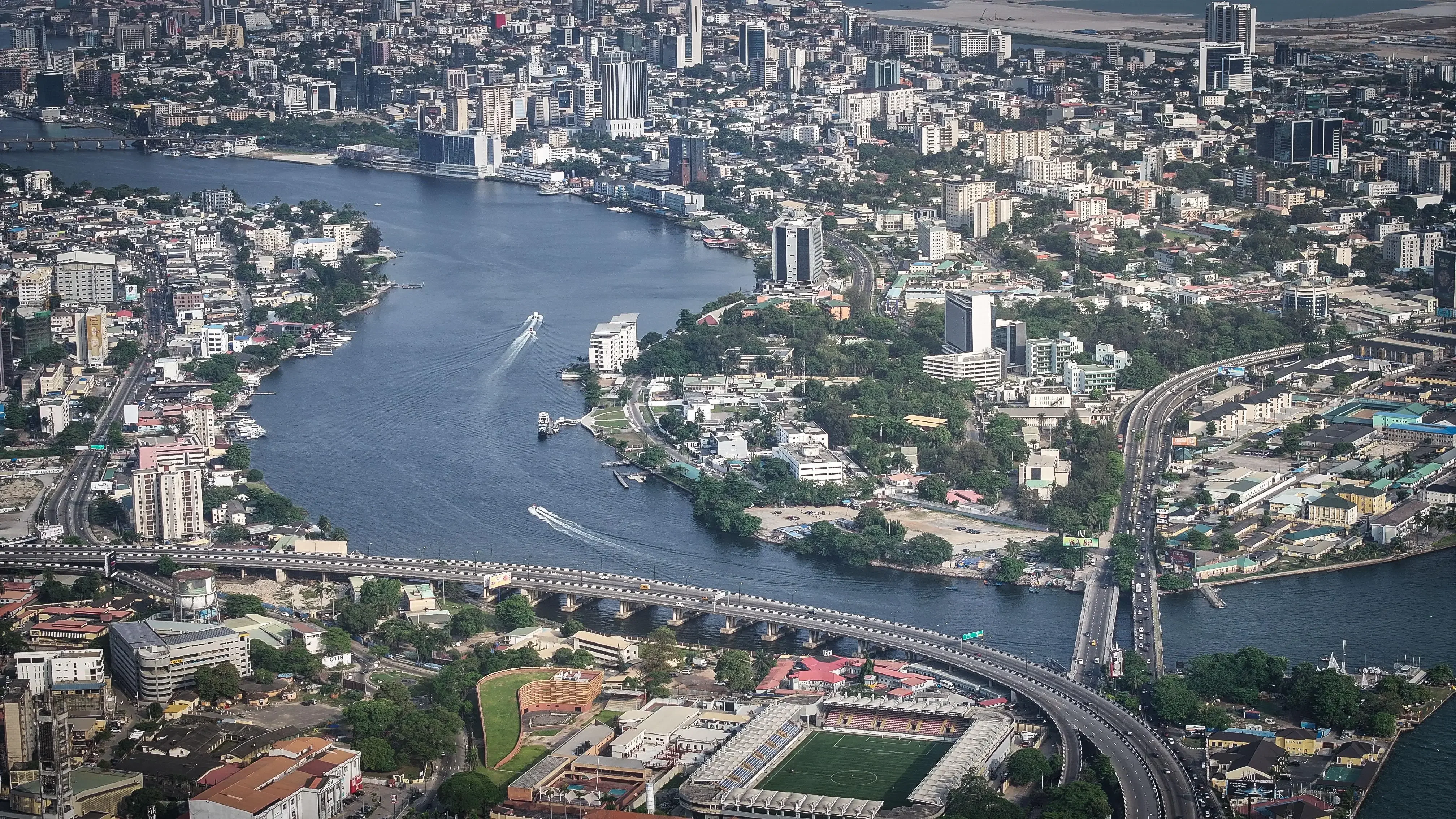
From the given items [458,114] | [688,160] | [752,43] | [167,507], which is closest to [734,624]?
[167,507]

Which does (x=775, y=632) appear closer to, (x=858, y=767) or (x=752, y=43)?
(x=858, y=767)

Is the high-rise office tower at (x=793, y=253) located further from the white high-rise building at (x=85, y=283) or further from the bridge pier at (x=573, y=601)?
the bridge pier at (x=573, y=601)

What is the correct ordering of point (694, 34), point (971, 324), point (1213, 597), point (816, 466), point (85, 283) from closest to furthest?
point (1213, 597), point (816, 466), point (971, 324), point (85, 283), point (694, 34)

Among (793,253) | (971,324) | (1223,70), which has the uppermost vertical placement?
(1223,70)

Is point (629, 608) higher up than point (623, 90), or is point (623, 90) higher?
point (623, 90)

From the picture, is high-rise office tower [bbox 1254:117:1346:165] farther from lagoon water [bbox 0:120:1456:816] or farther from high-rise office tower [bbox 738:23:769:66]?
high-rise office tower [bbox 738:23:769:66]

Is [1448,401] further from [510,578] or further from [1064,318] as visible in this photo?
[510,578]
